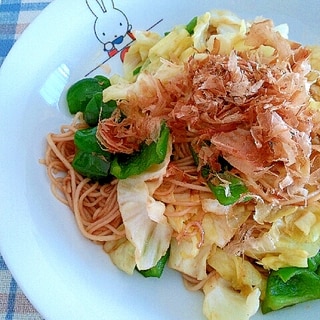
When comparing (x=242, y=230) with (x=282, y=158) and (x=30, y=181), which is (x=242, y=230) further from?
(x=30, y=181)

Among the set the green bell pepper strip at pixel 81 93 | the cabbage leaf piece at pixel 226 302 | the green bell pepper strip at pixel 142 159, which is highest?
the green bell pepper strip at pixel 81 93

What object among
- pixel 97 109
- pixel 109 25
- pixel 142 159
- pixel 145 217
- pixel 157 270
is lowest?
pixel 157 270

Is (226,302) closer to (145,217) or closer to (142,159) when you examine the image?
(145,217)

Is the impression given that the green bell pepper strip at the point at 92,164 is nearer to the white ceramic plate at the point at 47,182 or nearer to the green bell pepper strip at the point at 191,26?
the white ceramic plate at the point at 47,182

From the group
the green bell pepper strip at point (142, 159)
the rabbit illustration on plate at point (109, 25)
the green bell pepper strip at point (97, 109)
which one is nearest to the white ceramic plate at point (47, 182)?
the rabbit illustration on plate at point (109, 25)

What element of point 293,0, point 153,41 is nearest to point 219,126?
point 153,41

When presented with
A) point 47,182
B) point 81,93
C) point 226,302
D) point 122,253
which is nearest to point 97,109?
point 81,93

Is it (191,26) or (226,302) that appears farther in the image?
(191,26)
